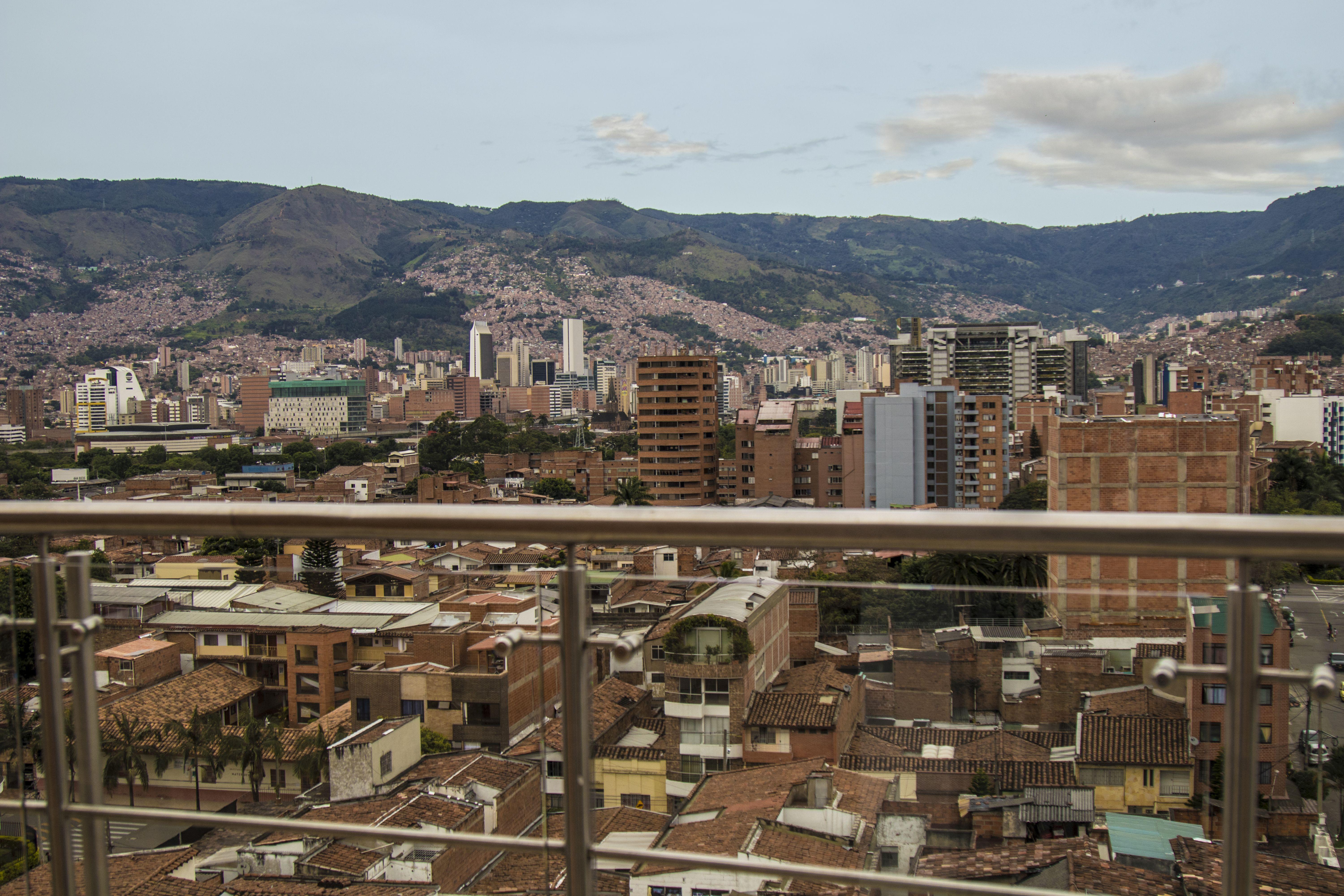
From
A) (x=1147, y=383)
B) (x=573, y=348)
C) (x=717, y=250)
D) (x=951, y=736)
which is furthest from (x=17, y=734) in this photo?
(x=717, y=250)

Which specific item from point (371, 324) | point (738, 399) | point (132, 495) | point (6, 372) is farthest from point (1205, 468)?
point (371, 324)

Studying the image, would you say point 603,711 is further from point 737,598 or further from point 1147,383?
point 1147,383

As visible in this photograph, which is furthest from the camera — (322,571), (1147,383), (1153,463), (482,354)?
(482,354)

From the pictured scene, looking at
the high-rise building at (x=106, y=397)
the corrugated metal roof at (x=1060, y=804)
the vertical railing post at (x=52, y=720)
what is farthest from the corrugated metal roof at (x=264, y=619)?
the high-rise building at (x=106, y=397)

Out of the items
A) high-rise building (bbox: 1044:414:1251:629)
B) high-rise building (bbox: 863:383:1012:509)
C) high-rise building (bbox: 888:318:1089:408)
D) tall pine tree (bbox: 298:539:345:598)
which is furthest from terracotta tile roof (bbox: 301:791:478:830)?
high-rise building (bbox: 888:318:1089:408)

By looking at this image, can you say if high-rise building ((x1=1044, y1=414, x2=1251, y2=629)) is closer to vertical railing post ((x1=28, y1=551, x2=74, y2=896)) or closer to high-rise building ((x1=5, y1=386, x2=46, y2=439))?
vertical railing post ((x1=28, y1=551, x2=74, y2=896))

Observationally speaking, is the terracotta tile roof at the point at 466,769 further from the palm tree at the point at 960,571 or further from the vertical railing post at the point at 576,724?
the palm tree at the point at 960,571

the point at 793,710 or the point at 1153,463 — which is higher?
the point at 793,710
